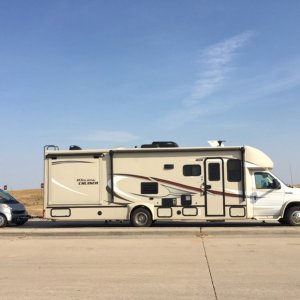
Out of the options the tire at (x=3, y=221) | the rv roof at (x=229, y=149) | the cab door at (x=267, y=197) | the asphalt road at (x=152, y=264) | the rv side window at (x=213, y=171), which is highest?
the rv roof at (x=229, y=149)

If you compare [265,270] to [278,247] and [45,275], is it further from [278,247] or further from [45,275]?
[45,275]

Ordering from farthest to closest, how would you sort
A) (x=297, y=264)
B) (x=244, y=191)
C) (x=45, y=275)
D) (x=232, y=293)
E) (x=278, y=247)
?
(x=244, y=191) → (x=278, y=247) → (x=297, y=264) → (x=45, y=275) → (x=232, y=293)

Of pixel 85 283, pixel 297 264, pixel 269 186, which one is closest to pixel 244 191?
pixel 269 186

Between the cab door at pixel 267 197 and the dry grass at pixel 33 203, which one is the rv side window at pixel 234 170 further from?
the dry grass at pixel 33 203

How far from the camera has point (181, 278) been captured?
8.26 metres

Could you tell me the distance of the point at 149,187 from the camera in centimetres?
1725

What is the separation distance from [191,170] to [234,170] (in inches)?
57.8

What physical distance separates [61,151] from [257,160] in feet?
22.5

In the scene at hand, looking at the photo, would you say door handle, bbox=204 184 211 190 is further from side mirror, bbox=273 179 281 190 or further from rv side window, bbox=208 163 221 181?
side mirror, bbox=273 179 281 190

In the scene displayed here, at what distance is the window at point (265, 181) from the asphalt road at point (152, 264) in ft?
8.23

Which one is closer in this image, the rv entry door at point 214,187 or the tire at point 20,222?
the rv entry door at point 214,187

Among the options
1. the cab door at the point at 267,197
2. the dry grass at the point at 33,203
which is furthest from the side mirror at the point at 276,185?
the dry grass at the point at 33,203

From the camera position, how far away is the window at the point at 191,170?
1712 centimetres

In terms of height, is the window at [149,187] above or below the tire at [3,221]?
above
